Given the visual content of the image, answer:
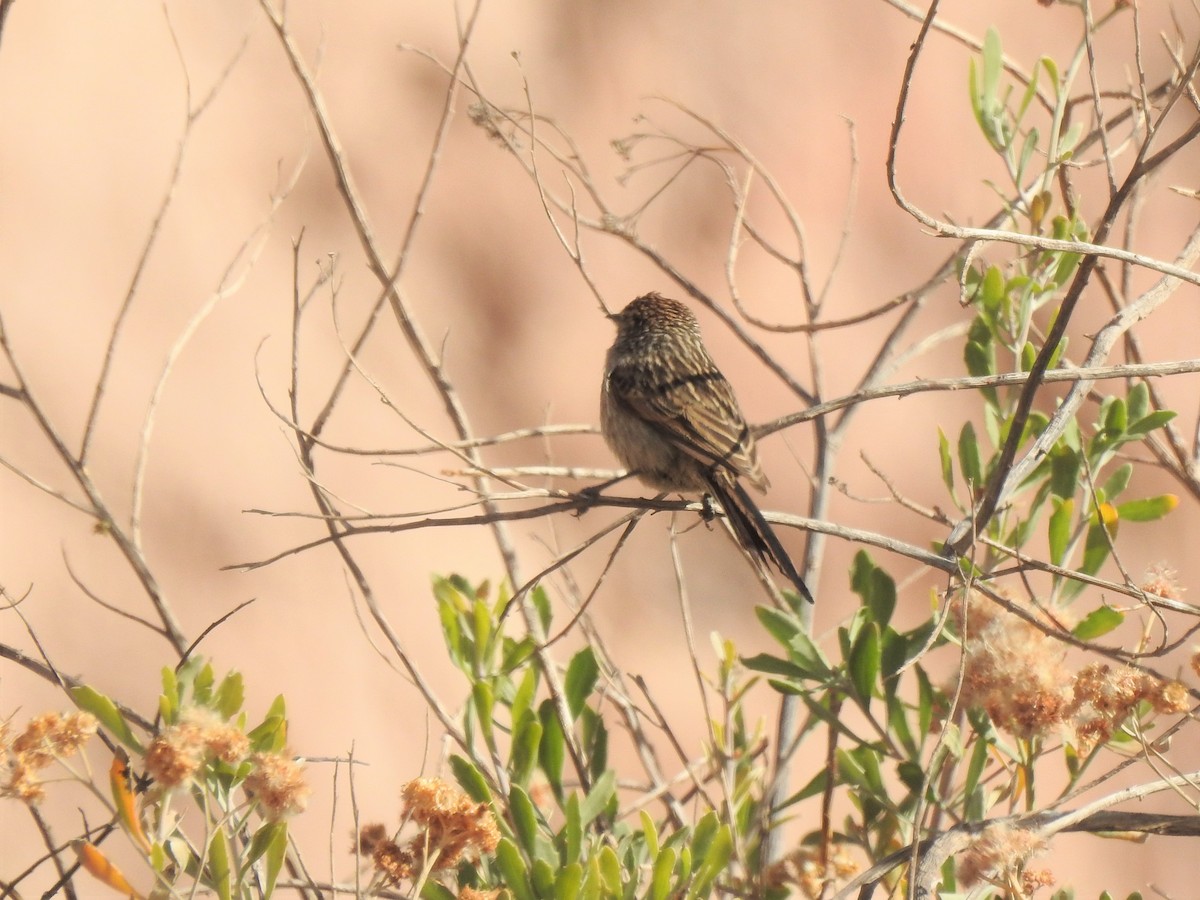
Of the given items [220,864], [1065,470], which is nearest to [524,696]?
[220,864]

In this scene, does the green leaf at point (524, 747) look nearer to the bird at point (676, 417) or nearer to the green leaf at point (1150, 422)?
the bird at point (676, 417)

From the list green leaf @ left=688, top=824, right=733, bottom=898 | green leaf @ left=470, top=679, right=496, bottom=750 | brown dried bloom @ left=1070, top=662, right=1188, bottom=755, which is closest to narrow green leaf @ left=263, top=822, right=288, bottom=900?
green leaf @ left=470, top=679, right=496, bottom=750

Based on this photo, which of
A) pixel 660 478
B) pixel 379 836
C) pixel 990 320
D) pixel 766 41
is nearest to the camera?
pixel 379 836

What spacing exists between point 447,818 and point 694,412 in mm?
2206

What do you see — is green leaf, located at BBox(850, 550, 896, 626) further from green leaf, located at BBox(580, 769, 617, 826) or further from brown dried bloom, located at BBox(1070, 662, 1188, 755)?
green leaf, located at BBox(580, 769, 617, 826)

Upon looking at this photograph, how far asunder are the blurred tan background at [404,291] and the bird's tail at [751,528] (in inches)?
34.5

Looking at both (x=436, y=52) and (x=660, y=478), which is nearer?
(x=660, y=478)

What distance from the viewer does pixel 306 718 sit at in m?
5.04

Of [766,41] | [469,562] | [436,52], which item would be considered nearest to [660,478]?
[469,562]

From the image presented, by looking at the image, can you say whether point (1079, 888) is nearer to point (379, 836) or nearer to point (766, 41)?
point (766, 41)

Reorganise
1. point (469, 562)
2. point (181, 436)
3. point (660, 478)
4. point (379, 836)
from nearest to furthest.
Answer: point (379, 836) → point (660, 478) → point (181, 436) → point (469, 562)

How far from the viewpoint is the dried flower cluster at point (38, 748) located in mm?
1849

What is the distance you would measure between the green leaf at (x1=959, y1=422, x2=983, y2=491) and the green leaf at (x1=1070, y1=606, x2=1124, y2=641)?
1.48 ft

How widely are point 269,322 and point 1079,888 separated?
18.1ft
